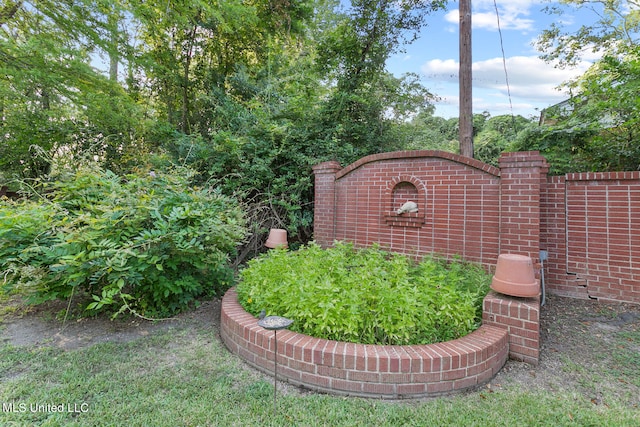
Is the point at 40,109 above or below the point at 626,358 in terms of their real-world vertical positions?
above

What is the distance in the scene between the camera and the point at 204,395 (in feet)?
6.45

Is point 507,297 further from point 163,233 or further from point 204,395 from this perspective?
point 163,233

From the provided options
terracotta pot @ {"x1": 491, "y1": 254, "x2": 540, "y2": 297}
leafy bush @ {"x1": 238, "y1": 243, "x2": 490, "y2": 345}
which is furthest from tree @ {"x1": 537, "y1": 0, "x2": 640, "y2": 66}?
leafy bush @ {"x1": 238, "y1": 243, "x2": 490, "y2": 345}

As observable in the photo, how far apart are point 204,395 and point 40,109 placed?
7791 millimetres

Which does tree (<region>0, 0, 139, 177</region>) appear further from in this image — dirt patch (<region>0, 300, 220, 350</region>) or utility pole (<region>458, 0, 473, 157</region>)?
utility pole (<region>458, 0, 473, 157</region>)

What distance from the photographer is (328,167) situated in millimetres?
5133

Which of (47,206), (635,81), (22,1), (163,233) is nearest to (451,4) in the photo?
(635,81)

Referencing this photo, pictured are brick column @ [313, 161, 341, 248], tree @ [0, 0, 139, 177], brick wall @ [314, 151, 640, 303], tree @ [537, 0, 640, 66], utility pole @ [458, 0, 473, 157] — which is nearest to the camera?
brick wall @ [314, 151, 640, 303]

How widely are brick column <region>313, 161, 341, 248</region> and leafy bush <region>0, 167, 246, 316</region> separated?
182cm

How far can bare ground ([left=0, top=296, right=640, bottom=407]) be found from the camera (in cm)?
216

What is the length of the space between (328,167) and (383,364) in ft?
11.9

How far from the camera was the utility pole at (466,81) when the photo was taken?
197 inches

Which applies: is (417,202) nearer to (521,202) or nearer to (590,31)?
(521,202)

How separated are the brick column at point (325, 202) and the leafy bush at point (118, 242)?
5.99 ft
